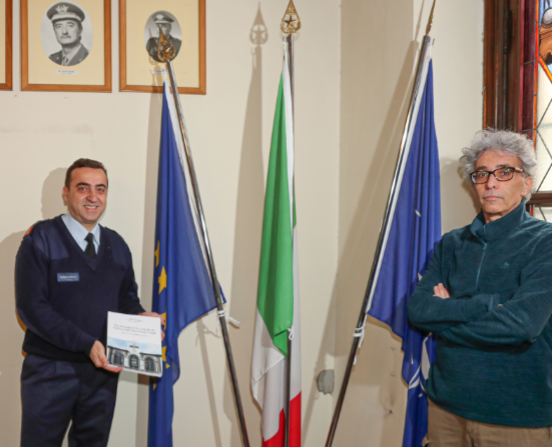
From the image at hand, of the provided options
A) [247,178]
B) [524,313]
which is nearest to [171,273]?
[247,178]

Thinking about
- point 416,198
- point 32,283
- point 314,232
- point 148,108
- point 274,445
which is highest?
point 148,108

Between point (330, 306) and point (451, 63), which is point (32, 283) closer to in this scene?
point (330, 306)

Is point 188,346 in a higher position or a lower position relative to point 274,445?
higher

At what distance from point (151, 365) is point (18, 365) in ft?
3.10

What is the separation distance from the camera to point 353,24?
2.32 m

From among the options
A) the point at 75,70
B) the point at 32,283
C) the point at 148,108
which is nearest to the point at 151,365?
the point at 32,283

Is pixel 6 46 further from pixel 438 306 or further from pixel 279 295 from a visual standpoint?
pixel 438 306

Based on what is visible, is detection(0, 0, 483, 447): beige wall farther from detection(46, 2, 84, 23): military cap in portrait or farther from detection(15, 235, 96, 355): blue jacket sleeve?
detection(15, 235, 96, 355): blue jacket sleeve

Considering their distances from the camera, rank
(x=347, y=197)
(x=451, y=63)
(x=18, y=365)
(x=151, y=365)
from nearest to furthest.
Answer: (x=151, y=365) → (x=451, y=63) → (x=18, y=365) → (x=347, y=197)

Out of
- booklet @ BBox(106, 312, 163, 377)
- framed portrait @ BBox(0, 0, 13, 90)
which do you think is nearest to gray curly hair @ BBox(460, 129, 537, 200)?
booklet @ BBox(106, 312, 163, 377)

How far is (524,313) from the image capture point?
125cm

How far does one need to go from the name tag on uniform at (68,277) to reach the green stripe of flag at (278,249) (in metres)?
0.78

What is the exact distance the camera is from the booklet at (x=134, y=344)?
5.61ft

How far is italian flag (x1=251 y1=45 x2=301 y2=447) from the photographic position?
1.84 meters
